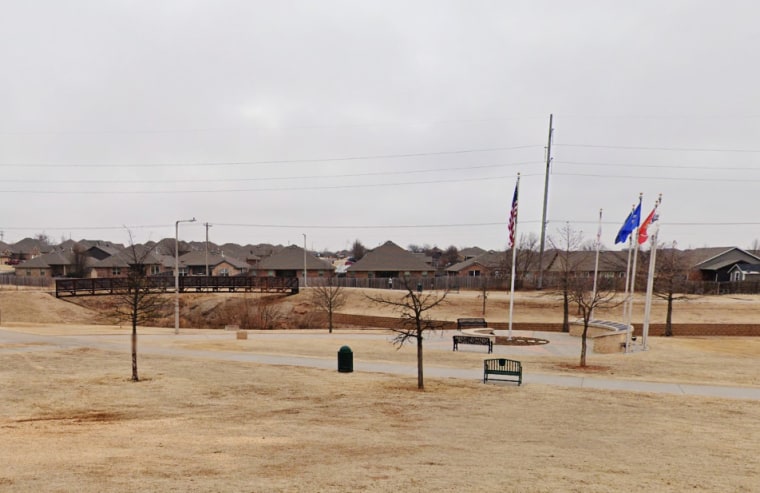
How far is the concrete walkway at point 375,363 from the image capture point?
61.1ft

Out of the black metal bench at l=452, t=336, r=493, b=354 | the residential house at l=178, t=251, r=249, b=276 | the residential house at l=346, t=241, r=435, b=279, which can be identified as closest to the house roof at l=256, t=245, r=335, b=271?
the residential house at l=346, t=241, r=435, b=279

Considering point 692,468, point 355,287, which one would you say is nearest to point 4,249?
point 355,287

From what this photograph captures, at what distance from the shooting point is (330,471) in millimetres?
8742

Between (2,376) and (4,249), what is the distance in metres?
149

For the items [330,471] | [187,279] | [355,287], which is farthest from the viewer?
[355,287]

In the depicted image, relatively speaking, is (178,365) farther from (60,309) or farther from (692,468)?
(60,309)

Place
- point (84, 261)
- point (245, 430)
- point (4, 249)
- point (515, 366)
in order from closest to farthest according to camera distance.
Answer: point (245, 430) < point (515, 366) < point (84, 261) < point (4, 249)

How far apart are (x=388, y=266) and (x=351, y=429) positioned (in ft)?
214

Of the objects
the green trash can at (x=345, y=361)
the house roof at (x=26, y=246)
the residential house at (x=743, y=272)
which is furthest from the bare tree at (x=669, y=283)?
the house roof at (x=26, y=246)

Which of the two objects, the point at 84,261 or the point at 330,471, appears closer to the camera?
the point at 330,471

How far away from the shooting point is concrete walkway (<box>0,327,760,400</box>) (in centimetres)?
1862

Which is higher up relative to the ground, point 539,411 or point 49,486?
point 49,486

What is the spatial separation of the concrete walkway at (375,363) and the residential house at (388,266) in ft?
130

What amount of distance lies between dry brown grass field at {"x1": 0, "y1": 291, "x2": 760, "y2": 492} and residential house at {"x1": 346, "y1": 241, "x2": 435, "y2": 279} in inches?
2050
